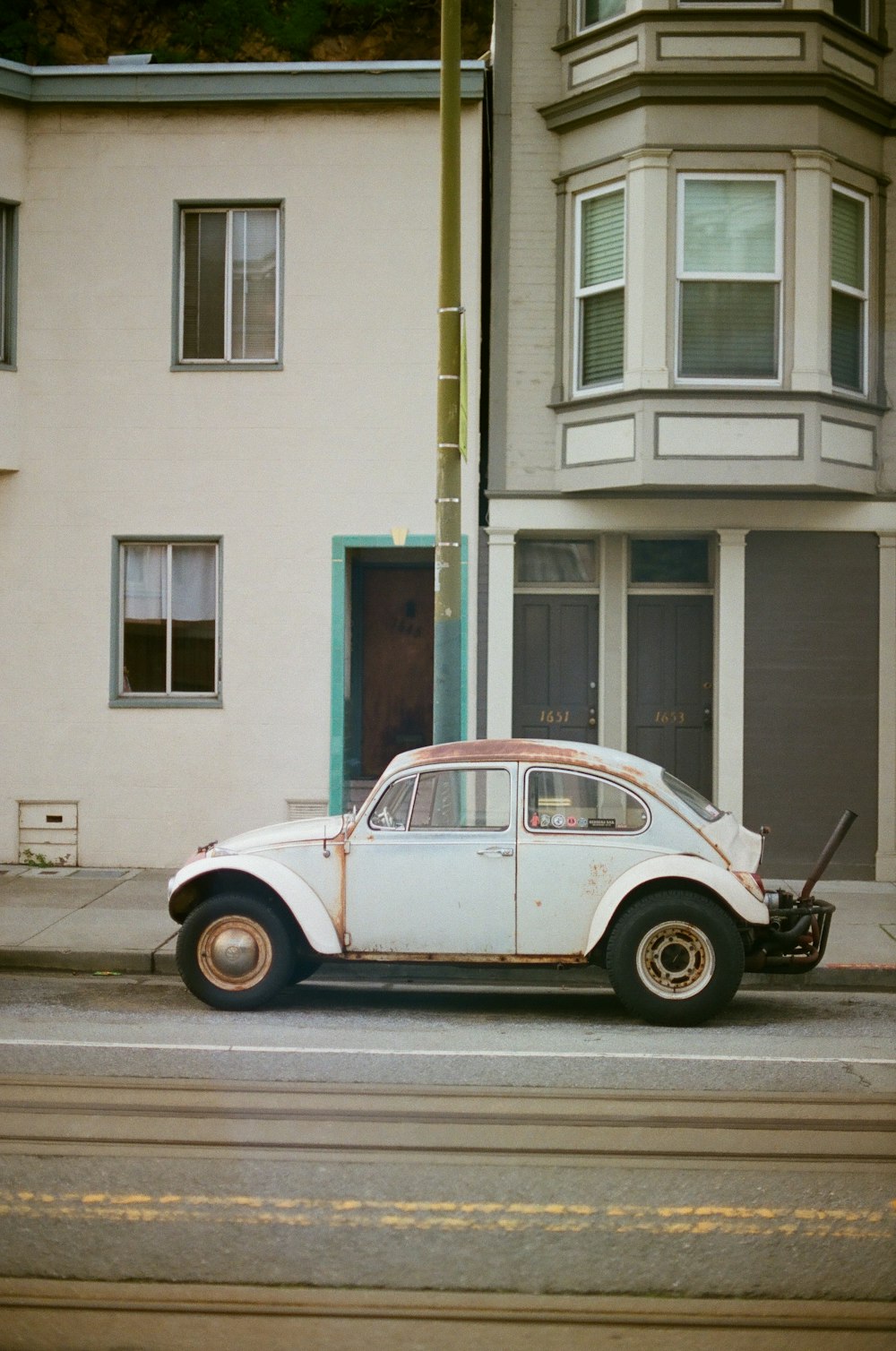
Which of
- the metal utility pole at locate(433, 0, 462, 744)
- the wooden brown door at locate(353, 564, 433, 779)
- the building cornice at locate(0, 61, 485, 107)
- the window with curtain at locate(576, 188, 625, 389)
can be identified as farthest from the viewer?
the wooden brown door at locate(353, 564, 433, 779)

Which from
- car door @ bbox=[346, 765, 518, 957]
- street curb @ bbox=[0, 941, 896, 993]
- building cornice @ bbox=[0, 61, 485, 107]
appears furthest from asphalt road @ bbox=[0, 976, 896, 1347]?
building cornice @ bbox=[0, 61, 485, 107]

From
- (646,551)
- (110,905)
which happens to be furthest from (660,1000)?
(646,551)

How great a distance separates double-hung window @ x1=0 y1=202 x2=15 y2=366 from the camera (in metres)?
14.4

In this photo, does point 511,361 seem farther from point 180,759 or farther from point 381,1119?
point 381,1119

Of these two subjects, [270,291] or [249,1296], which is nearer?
[249,1296]

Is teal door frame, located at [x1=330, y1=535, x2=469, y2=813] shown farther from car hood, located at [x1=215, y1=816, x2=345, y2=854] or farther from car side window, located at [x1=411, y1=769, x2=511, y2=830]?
car side window, located at [x1=411, y1=769, x2=511, y2=830]

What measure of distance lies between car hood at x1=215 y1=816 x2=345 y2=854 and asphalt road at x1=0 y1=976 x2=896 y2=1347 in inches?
39.2

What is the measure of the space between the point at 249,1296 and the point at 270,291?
11.6 meters

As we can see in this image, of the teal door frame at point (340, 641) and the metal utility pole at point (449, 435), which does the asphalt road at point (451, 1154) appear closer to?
the metal utility pole at point (449, 435)

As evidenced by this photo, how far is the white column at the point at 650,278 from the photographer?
43.5ft

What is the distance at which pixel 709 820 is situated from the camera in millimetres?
8609

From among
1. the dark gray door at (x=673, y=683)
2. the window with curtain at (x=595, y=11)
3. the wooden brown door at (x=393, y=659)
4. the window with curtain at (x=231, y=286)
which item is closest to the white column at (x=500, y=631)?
the dark gray door at (x=673, y=683)

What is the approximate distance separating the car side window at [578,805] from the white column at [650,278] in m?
5.81

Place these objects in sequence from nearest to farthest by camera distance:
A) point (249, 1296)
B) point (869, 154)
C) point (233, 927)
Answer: point (249, 1296) → point (233, 927) → point (869, 154)
